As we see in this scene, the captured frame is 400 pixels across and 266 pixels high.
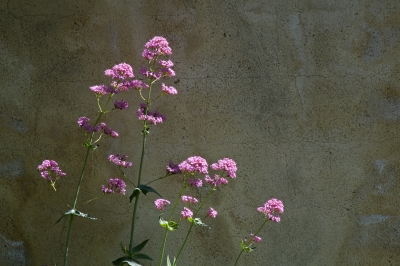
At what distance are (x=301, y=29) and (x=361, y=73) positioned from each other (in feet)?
1.40

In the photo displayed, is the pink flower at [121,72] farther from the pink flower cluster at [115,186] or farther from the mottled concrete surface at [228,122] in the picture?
the mottled concrete surface at [228,122]

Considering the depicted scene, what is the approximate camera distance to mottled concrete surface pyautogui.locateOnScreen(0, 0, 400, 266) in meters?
3.18

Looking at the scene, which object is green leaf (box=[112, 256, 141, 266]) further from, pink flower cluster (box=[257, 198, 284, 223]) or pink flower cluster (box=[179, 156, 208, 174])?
pink flower cluster (box=[257, 198, 284, 223])

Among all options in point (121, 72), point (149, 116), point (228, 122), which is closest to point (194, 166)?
point (149, 116)

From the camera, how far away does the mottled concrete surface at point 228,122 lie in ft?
10.4

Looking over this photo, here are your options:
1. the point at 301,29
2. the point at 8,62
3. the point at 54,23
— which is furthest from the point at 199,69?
the point at 8,62

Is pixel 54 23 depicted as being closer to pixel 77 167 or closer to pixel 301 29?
pixel 77 167

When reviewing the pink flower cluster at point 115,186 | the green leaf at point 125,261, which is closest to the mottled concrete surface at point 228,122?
the pink flower cluster at point 115,186

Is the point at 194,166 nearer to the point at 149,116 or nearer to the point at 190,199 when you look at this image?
the point at 190,199

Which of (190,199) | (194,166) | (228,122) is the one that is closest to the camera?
(194,166)

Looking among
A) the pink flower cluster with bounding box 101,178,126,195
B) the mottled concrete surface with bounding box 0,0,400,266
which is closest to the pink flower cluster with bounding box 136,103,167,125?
the pink flower cluster with bounding box 101,178,126,195

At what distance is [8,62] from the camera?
3.21 metres

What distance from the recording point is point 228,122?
3.22 meters

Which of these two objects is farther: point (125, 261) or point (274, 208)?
point (274, 208)
